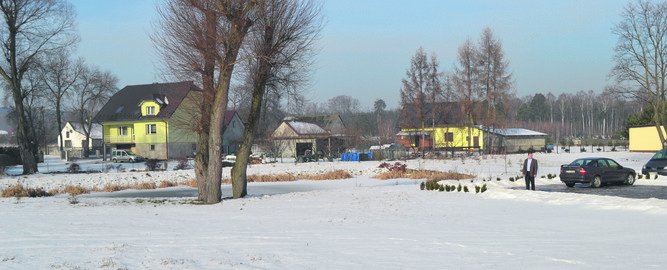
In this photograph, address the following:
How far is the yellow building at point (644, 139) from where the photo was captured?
63.1 metres

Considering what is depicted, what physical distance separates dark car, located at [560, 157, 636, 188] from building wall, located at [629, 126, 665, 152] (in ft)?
132

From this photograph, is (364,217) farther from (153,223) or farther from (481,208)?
(153,223)

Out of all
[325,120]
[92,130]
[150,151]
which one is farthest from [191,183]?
[92,130]

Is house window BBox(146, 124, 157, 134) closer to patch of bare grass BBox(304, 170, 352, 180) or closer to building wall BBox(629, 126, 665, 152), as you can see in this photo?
patch of bare grass BBox(304, 170, 352, 180)

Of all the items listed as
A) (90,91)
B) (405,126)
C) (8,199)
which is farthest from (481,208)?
(90,91)

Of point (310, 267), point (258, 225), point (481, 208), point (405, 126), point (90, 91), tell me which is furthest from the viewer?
point (90, 91)

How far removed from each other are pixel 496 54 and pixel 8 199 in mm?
49518

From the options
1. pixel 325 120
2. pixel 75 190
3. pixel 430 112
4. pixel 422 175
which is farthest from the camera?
pixel 325 120

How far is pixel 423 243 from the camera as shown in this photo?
435 inches

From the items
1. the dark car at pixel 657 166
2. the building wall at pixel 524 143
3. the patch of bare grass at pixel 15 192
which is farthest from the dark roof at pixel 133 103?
the dark car at pixel 657 166

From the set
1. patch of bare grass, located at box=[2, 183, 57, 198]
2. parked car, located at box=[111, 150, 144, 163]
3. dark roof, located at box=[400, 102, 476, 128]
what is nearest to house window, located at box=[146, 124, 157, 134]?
parked car, located at box=[111, 150, 144, 163]

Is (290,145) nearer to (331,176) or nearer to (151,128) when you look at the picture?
(151,128)

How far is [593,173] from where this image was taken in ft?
86.4

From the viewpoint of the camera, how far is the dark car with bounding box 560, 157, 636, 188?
86.0ft
